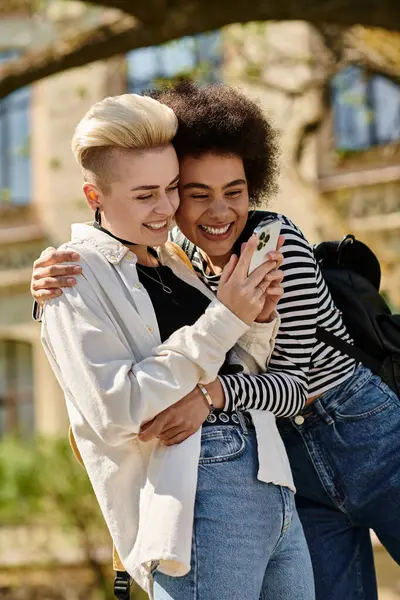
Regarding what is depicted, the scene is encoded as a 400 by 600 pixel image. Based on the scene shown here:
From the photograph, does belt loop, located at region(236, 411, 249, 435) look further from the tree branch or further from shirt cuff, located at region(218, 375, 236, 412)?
the tree branch

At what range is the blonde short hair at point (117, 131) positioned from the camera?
2.53 meters

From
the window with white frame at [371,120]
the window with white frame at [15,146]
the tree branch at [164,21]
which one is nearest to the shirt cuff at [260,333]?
the tree branch at [164,21]

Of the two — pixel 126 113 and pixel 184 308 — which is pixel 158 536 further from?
pixel 126 113

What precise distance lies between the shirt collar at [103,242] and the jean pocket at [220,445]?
18.3 inches

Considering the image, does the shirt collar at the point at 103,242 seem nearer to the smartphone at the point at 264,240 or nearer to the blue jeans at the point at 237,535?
the smartphone at the point at 264,240

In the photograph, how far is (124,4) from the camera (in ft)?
19.8


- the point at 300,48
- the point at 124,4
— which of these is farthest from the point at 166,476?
the point at 300,48

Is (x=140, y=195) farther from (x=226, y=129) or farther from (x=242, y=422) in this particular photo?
(x=242, y=422)

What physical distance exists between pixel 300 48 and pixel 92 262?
12.0m

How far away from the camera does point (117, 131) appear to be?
2527 mm

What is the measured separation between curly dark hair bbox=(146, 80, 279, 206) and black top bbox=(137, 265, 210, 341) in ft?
1.04

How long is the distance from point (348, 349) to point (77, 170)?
41.6ft

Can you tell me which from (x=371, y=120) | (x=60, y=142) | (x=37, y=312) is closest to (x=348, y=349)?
(x=37, y=312)

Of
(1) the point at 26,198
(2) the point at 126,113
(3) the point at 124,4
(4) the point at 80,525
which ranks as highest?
(3) the point at 124,4
